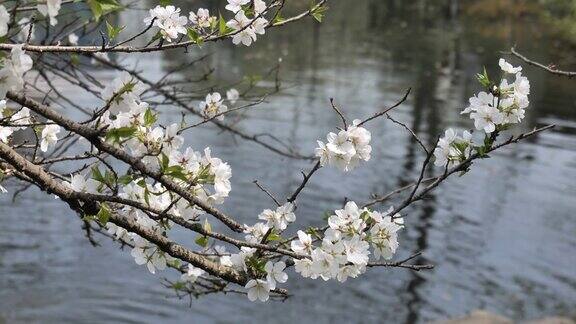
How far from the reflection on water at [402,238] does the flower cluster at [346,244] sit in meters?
1.79

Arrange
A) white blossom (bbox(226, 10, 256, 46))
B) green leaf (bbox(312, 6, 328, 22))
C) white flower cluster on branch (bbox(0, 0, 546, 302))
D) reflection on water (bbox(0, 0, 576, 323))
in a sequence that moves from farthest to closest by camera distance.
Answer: reflection on water (bbox(0, 0, 576, 323)) < green leaf (bbox(312, 6, 328, 22)) < white blossom (bbox(226, 10, 256, 46)) < white flower cluster on branch (bbox(0, 0, 546, 302))

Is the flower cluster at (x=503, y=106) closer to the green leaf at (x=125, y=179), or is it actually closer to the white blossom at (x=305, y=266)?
the white blossom at (x=305, y=266)

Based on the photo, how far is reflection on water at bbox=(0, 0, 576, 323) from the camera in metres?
7.03

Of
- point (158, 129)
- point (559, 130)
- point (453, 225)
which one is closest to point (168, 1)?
point (158, 129)

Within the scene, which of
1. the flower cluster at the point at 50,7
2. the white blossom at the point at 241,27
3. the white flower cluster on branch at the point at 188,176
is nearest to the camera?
the flower cluster at the point at 50,7

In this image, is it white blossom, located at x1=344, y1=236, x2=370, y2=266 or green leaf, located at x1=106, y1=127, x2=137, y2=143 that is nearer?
green leaf, located at x1=106, y1=127, x2=137, y2=143

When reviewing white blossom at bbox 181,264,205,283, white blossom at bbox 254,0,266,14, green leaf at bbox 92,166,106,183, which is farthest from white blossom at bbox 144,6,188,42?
white blossom at bbox 181,264,205,283

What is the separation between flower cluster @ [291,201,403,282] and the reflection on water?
1.79 meters

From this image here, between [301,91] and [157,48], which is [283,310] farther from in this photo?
[301,91]

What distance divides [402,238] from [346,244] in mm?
6952

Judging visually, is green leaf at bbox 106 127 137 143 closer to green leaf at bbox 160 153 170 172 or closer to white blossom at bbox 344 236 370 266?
green leaf at bbox 160 153 170 172

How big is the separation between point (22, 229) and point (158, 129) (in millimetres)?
7101

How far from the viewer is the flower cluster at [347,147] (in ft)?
7.38

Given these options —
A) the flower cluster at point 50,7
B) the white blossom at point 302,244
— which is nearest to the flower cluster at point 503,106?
the white blossom at point 302,244
